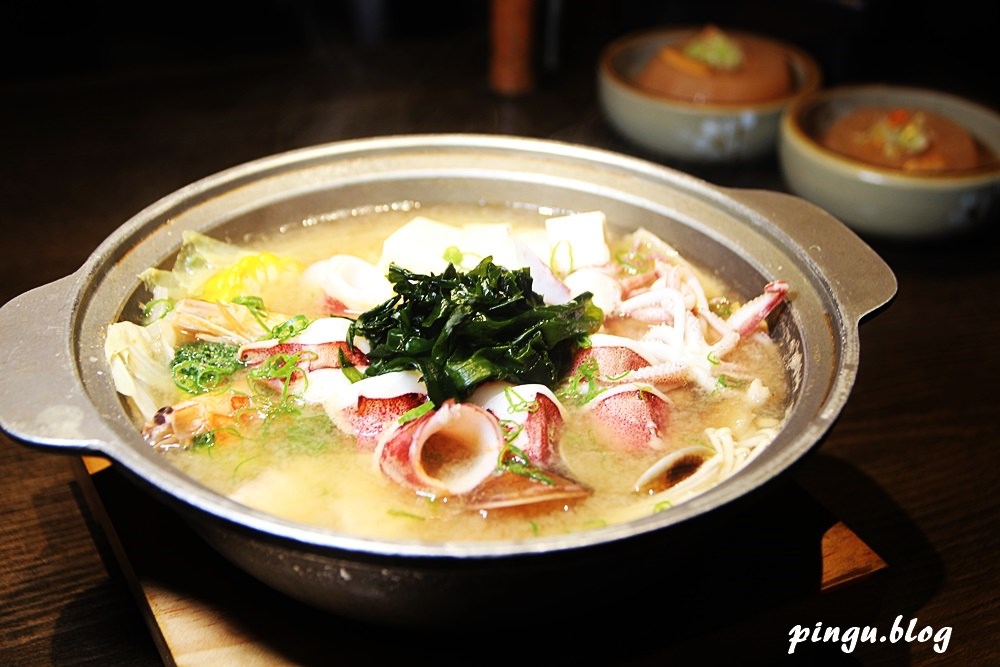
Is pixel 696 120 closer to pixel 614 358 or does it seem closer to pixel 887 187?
pixel 887 187

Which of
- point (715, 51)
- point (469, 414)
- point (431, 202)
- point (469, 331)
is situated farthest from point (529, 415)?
point (715, 51)

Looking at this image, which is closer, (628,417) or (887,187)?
(628,417)

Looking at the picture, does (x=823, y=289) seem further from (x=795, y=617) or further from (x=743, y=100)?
(x=743, y=100)

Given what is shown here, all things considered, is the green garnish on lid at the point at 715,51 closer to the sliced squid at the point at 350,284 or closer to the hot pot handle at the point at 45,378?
the sliced squid at the point at 350,284

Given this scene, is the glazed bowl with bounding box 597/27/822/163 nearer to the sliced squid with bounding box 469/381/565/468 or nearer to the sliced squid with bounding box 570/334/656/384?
the sliced squid with bounding box 570/334/656/384

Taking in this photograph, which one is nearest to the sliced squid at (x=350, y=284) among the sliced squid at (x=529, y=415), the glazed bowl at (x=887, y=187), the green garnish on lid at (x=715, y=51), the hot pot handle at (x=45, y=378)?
the sliced squid at (x=529, y=415)

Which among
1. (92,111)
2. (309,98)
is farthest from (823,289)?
(92,111)
